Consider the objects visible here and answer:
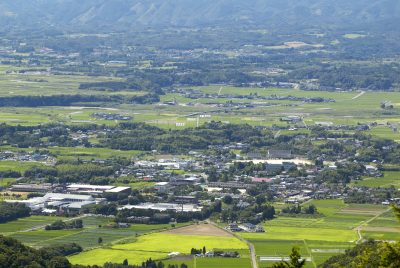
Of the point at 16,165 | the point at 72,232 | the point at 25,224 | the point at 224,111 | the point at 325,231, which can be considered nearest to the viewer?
the point at 72,232

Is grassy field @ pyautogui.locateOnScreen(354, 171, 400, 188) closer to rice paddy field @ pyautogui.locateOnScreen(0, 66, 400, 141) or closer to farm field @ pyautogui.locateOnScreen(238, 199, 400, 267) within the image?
farm field @ pyautogui.locateOnScreen(238, 199, 400, 267)

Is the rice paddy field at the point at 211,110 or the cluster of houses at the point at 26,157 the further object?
the rice paddy field at the point at 211,110

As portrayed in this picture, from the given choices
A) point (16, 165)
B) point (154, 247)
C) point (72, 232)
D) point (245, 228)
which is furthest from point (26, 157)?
point (154, 247)

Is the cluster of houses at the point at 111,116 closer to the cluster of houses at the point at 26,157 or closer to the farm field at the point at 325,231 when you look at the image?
the cluster of houses at the point at 26,157

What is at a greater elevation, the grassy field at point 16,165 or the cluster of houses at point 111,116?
the cluster of houses at point 111,116

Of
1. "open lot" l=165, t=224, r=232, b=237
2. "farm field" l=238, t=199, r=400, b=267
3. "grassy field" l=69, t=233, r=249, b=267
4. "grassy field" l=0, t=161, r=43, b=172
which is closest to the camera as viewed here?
"grassy field" l=69, t=233, r=249, b=267

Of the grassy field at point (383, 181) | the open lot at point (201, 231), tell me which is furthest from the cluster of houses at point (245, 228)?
the grassy field at point (383, 181)

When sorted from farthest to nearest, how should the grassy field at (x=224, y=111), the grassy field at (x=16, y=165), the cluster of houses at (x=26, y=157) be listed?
the grassy field at (x=224, y=111), the cluster of houses at (x=26, y=157), the grassy field at (x=16, y=165)

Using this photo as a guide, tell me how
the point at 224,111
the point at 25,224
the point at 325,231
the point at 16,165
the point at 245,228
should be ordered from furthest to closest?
1. the point at 224,111
2. the point at 16,165
3. the point at 25,224
4. the point at 245,228
5. the point at 325,231

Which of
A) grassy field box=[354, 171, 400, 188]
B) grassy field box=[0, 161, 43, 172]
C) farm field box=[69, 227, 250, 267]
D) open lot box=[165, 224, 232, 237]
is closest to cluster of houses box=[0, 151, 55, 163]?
grassy field box=[0, 161, 43, 172]

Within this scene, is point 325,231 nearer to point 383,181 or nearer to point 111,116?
point 383,181

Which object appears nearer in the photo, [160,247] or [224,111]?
[160,247]
